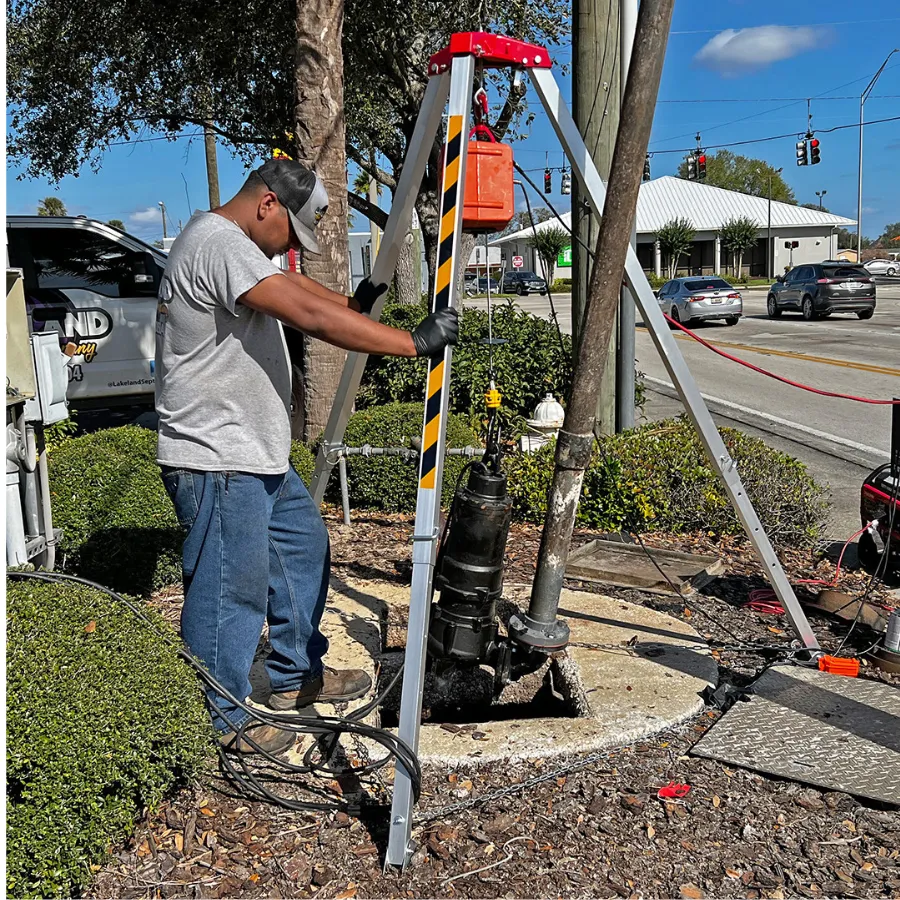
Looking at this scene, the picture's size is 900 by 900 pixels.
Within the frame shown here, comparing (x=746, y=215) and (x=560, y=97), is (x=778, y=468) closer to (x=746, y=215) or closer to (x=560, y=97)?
(x=560, y=97)

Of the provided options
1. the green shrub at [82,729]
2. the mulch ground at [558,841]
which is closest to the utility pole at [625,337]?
the mulch ground at [558,841]

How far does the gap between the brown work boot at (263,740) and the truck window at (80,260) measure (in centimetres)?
785

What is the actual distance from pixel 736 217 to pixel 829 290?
4394 cm

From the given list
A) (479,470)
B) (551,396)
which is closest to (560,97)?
(479,470)

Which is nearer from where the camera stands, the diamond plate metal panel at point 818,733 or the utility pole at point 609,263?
the diamond plate metal panel at point 818,733

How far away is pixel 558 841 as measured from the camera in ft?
9.45

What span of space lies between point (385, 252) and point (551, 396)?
4844 millimetres

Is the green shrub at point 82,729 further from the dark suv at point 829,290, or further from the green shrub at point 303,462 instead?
the dark suv at point 829,290

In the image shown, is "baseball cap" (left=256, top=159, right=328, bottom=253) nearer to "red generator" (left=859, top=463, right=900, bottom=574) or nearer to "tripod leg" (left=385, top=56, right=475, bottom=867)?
"tripod leg" (left=385, top=56, right=475, bottom=867)

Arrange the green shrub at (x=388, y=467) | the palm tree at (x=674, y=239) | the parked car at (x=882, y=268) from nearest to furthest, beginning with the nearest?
the green shrub at (x=388, y=467), the parked car at (x=882, y=268), the palm tree at (x=674, y=239)

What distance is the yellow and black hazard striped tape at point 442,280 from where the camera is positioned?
294 cm

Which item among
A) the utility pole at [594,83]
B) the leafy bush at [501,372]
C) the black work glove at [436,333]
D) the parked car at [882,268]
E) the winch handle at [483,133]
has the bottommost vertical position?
the leafy bush at [501,372]

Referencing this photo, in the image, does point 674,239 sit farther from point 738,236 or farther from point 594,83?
point 594,83

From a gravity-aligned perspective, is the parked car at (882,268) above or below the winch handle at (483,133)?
above
